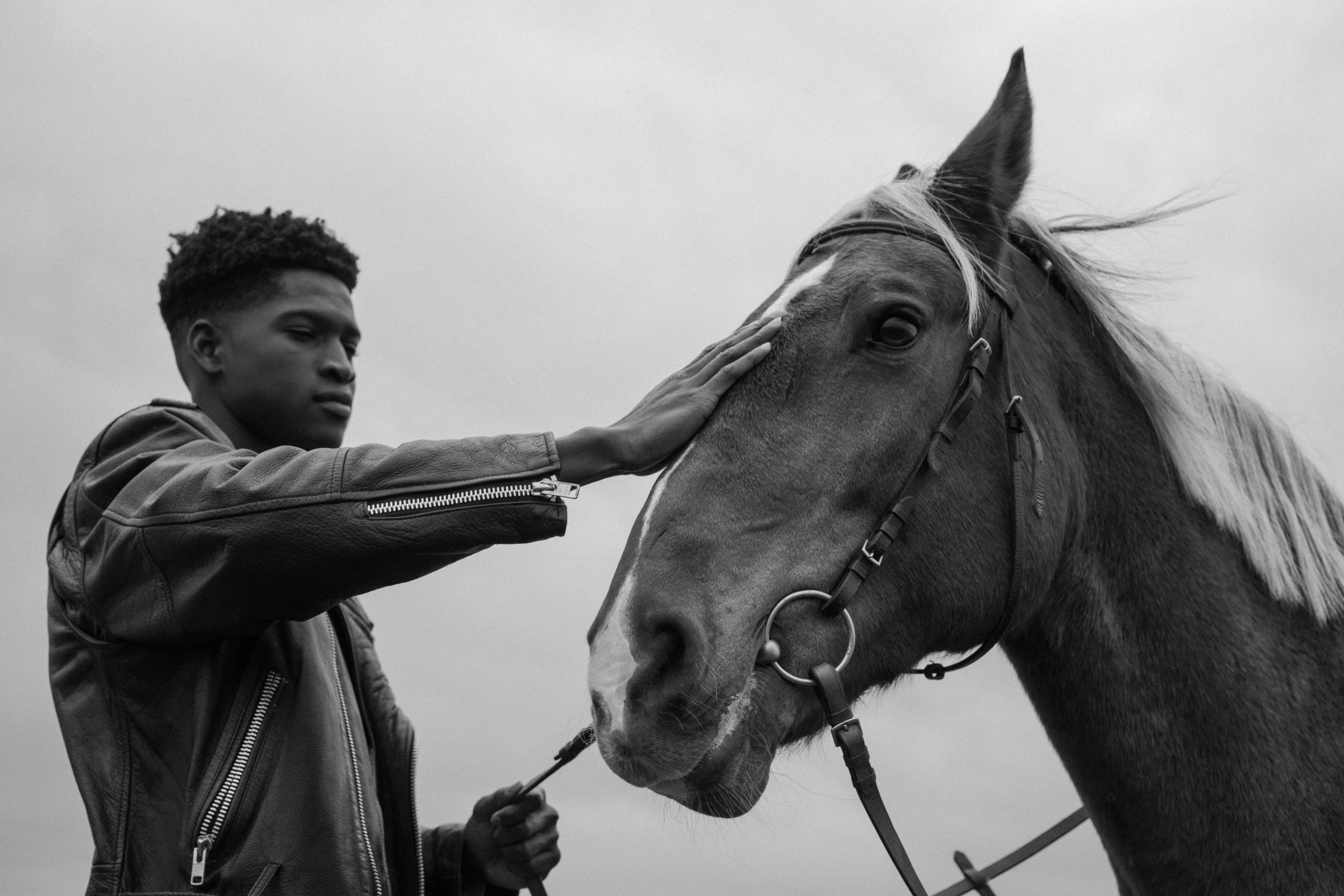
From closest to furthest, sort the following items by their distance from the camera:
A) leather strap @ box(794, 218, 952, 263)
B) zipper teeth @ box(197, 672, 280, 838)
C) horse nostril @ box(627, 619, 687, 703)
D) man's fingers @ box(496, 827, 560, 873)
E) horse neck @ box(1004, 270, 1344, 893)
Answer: horse nostril @ box(627, 619, 687, 703), zipper teeth @ box(197, 672, 280, 838), horse neck @ box(1004, 270, 1344, 893), leather strap @ box(794, 218, 952, 263), man's fingers @ box(496, 827, 560, 873)

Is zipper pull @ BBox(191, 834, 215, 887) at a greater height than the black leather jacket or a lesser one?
lesser

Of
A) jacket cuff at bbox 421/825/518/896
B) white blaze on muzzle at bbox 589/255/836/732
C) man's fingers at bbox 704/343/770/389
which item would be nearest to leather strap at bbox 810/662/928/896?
white blaze on muzzle at bbox 589/255/836/732

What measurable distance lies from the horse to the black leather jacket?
0.44m

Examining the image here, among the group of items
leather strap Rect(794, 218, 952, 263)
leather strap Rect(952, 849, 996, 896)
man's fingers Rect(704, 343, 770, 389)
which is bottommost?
leather strap Rect(952, 849, 996, 896)

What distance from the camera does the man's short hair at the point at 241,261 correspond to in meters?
3.19

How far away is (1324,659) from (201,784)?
2.60 metres

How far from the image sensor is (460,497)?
233 centimetres

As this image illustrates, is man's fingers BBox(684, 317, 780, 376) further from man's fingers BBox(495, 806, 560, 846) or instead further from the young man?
man's fingers BBox(495, 806, 560, 846)

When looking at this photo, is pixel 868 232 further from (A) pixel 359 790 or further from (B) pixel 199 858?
(B) pixel 199 858

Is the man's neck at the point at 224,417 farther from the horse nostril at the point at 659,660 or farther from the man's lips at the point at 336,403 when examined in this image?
the horse nostril at the point at 659,660

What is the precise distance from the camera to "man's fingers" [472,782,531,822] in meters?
3.45

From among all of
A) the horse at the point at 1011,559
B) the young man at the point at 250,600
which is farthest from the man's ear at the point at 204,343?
the horse at the point at 1011,559

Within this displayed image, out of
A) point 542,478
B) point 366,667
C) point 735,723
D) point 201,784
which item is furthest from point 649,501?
point 366,667

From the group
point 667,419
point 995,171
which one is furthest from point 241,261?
point 995,171
